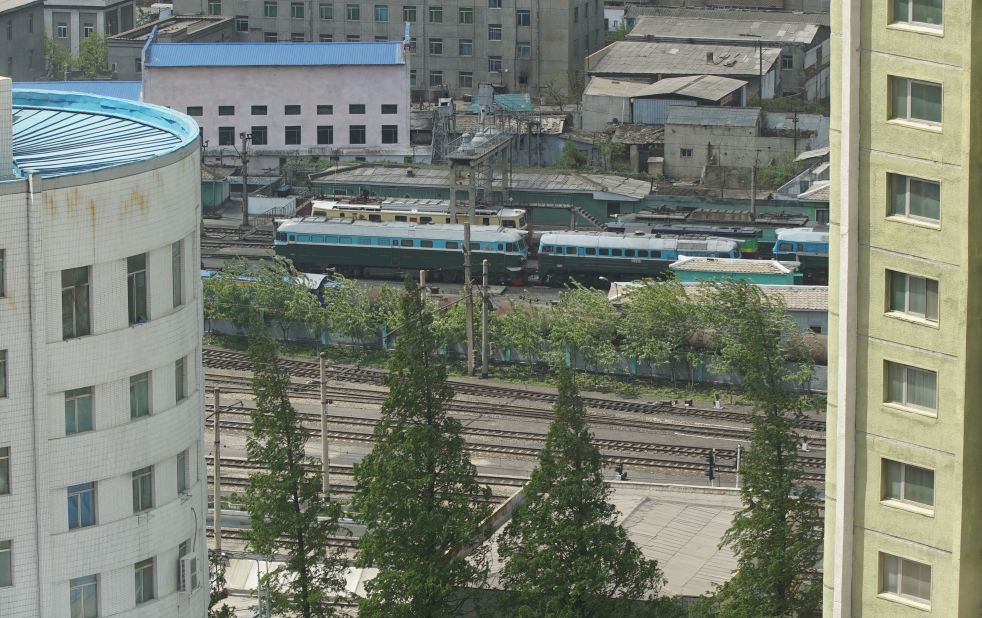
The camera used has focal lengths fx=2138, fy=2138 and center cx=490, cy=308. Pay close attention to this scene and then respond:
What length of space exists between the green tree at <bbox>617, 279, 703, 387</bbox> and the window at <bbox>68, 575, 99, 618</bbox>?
44291mm

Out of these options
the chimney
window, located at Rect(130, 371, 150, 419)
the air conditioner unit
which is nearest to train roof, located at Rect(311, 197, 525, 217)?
the air conditioner unit

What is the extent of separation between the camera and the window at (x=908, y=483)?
1245 inches

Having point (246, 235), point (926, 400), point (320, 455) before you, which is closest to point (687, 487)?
point (320, 455)

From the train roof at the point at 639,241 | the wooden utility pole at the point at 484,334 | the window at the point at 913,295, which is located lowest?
the wooden utility pole at the point at 484,334

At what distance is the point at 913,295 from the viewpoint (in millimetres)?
31344

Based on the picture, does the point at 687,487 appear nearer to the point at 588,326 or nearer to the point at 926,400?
the point at 588,326

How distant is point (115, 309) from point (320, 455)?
36220 mm

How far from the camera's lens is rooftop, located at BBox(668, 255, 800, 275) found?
88875 mm

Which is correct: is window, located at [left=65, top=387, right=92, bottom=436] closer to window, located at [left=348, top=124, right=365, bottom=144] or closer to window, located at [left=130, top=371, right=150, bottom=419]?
window, located at [left=130, top=371, right=150, bottom=419]

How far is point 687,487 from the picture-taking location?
6281cm

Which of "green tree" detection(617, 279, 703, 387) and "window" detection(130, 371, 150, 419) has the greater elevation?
"window" detection(130, 371, 150, 419)

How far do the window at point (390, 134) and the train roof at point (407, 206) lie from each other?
1493cm

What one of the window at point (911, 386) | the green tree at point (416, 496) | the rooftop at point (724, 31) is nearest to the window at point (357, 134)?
the rooftop at point (724, 31)

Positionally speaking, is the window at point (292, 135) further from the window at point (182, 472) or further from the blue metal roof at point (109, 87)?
the window at point (182, 472)
